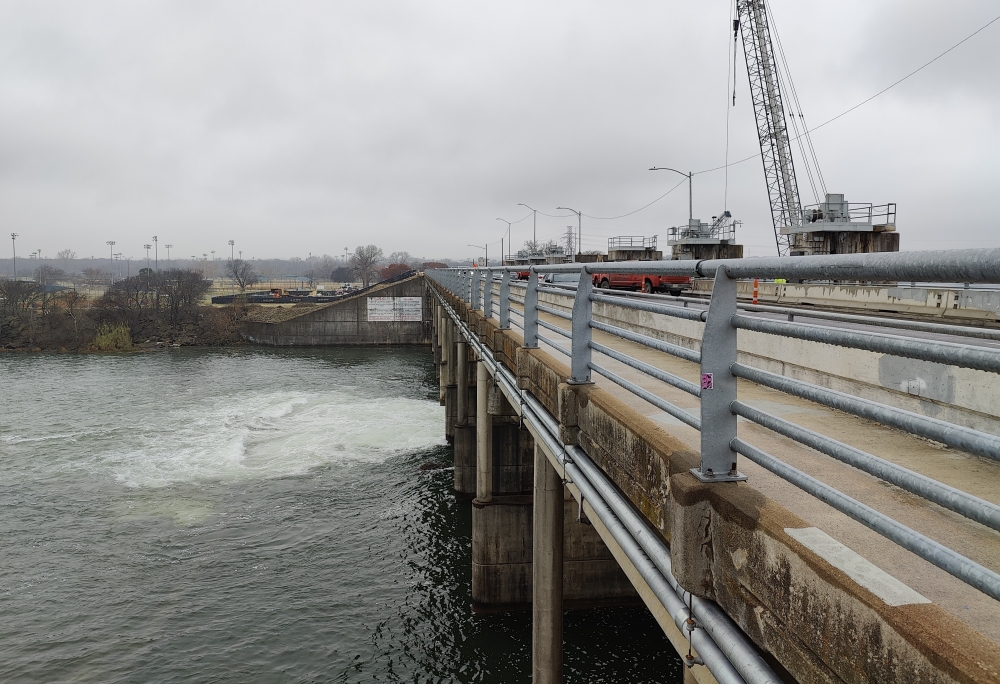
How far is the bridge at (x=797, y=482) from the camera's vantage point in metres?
2.09

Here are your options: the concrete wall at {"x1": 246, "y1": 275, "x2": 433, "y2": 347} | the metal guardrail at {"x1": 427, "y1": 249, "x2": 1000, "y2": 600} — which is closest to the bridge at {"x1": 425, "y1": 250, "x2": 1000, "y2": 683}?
the metal guardrail at {"x1": 427, "y1": 249, "x2": 1000, "y2": 600}

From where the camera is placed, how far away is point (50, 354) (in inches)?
2500

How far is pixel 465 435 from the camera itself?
2262 cm

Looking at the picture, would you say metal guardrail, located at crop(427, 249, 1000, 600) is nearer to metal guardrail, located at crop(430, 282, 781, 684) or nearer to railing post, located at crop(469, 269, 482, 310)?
metal guardrail, located at crop(430, 282, 781, 684)

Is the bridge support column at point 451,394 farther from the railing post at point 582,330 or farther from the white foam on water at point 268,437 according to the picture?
the railing post at point 582,330

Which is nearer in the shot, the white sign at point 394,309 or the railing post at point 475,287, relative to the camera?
the railing post at point 475,287

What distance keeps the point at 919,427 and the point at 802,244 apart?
30.6m

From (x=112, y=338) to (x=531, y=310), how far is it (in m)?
68.7

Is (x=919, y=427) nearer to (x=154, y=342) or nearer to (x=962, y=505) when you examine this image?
(x=962, y=505)

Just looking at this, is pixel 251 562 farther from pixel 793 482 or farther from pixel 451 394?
pixel 793 482

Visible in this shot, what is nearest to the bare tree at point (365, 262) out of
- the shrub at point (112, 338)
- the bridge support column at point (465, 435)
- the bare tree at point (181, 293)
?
the bare tree at point (181, 293)

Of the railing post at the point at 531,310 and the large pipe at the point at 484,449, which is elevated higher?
the railing post at the point at 531,310

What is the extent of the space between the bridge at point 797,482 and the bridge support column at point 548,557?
2 centimetres

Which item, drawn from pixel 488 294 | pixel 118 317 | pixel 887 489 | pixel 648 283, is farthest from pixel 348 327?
pixel 887 489
